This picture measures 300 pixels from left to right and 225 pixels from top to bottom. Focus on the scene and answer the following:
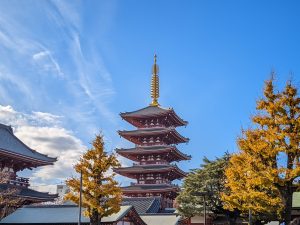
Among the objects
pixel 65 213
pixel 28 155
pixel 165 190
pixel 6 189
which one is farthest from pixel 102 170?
pixel 165 190

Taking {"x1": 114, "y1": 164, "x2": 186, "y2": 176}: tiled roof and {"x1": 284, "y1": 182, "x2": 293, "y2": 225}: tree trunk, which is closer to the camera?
{"x1": 284, "y1": 182, "x2": 293, "y2": 225}: tree trunk

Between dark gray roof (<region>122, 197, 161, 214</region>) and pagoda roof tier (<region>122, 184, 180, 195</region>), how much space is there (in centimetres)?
695

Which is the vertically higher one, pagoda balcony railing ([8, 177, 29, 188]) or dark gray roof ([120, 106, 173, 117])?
dark gray roof ([120, 106, 173, 117])

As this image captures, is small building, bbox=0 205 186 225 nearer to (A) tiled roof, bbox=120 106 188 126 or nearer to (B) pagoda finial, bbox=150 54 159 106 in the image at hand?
(A) tiled roof, bbox=120 106 188 126

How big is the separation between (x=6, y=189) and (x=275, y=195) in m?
26.1

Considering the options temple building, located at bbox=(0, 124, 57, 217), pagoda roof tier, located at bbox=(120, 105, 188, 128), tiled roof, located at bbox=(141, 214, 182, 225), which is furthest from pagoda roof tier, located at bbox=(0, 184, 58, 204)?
pagoda roof tier, located at bbox=(120, 105, 188, 128)

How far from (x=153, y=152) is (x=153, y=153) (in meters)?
0.69

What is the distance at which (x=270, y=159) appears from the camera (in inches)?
920

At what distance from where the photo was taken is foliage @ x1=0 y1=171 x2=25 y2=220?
37625 millimetres

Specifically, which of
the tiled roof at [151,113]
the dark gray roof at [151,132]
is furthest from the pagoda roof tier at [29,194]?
the tiled roof at [151,113]

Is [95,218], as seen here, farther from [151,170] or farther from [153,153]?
[153,153]

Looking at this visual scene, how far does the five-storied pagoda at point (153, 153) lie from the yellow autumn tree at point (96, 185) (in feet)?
88.3

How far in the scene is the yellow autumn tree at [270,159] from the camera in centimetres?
2253

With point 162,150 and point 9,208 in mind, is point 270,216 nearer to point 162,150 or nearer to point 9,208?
point 9,208
